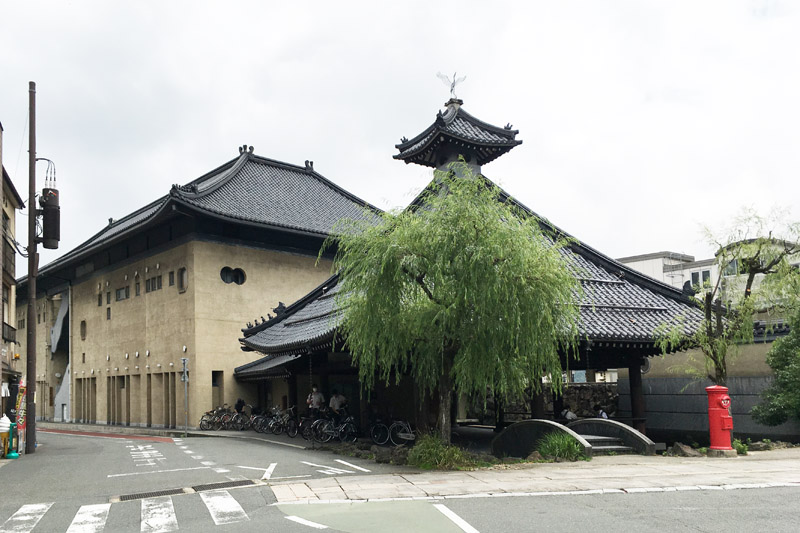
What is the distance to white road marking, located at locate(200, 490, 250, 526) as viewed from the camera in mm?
9875

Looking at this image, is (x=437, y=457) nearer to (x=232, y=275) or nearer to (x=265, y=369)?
(x=265, y=369)

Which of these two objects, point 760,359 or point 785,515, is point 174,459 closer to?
point 785,515

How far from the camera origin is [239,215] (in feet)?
111

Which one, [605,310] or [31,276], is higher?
[31,276]

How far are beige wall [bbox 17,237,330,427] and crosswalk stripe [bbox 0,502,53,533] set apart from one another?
71.2 feet

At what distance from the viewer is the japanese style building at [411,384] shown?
783 inches

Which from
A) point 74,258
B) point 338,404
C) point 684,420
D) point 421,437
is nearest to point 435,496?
point 421,437

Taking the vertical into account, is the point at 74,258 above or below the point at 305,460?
above

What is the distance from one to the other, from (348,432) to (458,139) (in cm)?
1062

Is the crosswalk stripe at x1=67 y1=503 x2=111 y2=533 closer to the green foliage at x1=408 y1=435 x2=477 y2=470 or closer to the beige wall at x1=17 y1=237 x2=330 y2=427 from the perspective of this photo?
the green foliage at x1=408 y1=435 x2=477 y2=470

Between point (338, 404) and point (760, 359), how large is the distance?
13.7 meters

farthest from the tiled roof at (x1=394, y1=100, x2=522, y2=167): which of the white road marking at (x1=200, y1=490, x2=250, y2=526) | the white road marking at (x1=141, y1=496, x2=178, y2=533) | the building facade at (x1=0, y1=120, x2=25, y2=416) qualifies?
the white road marking at (x1=141, y1=496, x2=178, y2=533)

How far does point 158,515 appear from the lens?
1046cm

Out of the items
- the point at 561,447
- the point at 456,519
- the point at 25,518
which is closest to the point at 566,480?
the point at 561,447
